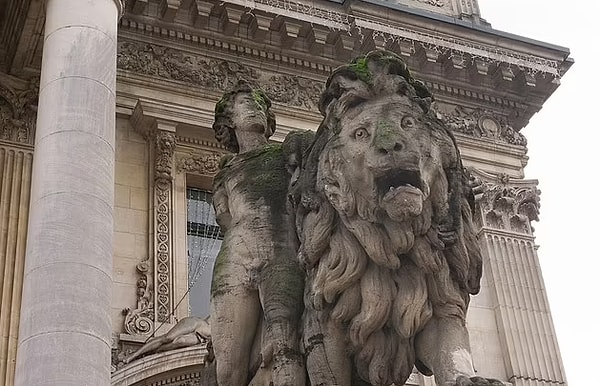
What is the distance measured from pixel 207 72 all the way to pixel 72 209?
5900 millimetres

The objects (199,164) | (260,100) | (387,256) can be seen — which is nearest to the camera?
(387,256)

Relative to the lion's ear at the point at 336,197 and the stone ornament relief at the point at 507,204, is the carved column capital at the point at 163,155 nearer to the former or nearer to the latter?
the stone ornament relief at the point at 507,204

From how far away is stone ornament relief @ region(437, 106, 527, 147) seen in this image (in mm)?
14492

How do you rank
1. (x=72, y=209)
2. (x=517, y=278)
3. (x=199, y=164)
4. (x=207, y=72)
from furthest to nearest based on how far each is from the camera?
1. (x=517, y=278)
2. (x=207, y=72)
3. (x=199, y=164)
4. (x=72, y=209)

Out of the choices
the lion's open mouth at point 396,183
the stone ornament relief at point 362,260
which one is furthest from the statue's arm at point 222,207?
the lion's open mouth at point 396,183

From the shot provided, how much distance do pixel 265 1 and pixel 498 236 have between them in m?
4.80

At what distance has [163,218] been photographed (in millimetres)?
11734

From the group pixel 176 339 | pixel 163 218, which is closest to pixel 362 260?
pixel 176 339

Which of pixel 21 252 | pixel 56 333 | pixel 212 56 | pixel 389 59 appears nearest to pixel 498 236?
pixel 212 56

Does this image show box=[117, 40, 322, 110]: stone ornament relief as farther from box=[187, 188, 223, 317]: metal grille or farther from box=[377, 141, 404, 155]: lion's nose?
box=[377, 141, 404, 155]: lion's nose

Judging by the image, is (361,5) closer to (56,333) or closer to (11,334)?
(11,334)

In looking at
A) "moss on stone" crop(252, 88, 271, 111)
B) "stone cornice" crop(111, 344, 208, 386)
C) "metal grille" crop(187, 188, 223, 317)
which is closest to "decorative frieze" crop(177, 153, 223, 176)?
"metal grille" crop(187, 188, 223, 317)

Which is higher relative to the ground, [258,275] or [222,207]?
[222,207]

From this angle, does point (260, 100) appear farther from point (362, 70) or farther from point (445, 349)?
point (445, 349)
